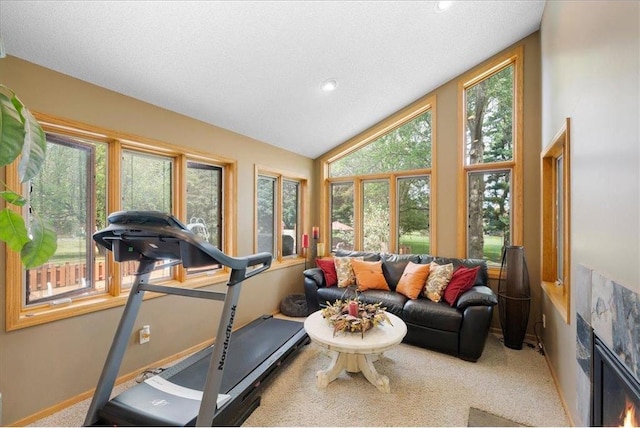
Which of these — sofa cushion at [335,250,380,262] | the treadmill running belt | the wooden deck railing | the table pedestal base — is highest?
the wooden deck railing

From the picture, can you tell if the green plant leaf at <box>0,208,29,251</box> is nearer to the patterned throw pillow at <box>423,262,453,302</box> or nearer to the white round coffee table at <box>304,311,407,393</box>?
the white round coffee table at <box>304,311,407,393</box>

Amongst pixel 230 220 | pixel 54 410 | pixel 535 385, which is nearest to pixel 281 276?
pixel 230 220

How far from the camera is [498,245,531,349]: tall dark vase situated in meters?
3.10

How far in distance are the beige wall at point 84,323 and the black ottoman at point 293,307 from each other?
748 mm

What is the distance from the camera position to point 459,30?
9.61 ft

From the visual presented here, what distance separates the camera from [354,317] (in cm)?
246

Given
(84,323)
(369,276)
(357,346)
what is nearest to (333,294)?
(369,276)

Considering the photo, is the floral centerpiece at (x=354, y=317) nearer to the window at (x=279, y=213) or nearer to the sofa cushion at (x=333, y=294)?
the sofa cushion at (x=333, y=294)

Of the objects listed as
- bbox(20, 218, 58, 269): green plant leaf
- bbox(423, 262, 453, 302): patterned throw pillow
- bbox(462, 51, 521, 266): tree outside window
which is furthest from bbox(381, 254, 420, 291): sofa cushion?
bbox(20, 218, 58, 269): green plant leaf

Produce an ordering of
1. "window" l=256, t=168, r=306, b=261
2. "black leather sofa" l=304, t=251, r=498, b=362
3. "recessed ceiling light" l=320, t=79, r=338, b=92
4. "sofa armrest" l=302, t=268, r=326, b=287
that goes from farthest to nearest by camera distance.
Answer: "window" l=256, t=168, r=306, b=261 < "sofa armrest" l=302, t=268, r=326, b=287 < "recessed ceiling light" l=320, t=79, r=338, b=92 < "black leather sofa" l=304, t=251, r=498, b=362

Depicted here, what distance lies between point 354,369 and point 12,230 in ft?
7.96

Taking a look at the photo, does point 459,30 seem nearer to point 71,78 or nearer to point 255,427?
point 71,78

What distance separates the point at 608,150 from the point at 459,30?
214 centimetres

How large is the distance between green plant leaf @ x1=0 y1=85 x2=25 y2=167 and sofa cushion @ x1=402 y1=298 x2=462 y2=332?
10.5ft
